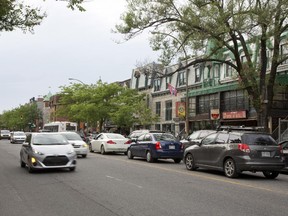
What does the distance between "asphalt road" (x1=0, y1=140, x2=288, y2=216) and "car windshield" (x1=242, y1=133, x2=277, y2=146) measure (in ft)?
3.96

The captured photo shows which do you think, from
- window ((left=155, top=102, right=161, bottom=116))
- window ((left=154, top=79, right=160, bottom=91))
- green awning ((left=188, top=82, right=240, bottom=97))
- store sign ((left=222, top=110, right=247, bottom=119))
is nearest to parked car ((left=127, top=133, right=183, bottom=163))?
store sign ((left=222, top=110, right=247, bottom=119))

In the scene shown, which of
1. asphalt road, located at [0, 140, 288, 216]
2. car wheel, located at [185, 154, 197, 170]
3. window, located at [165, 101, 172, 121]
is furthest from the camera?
window, located at [165, 101, 172, 121]

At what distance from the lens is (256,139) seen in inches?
538

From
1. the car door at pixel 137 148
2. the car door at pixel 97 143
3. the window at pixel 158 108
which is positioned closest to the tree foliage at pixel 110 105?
the window at pixel 158 108

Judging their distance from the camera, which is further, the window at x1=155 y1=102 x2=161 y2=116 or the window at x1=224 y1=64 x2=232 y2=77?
the window at x1=155 y1=102 x2=161 y2=116

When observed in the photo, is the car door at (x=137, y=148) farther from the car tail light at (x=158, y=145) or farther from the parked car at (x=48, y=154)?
the parked car at (x=48, y=154)

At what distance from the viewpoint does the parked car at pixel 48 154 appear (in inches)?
550

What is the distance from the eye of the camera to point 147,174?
14328mm

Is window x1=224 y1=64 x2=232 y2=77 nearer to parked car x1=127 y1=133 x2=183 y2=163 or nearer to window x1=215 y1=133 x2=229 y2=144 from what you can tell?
parked car x1=127 y1=133 x2=183 y2=163

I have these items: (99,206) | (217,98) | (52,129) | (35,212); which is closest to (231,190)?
(99,206)

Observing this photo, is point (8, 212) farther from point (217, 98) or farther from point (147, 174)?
point (217, 98)

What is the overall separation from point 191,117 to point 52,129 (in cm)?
1736

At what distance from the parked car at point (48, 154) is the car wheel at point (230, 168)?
5.27 meters

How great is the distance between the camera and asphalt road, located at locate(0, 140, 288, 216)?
8.02 metres
